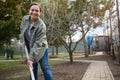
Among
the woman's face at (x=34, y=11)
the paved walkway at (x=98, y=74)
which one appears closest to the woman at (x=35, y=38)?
the woman's face at (x=34, y=11)

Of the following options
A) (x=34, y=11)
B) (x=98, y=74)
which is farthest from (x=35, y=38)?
(x=98, y=74)

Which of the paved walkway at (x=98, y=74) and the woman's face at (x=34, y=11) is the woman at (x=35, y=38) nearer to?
the woman's face at (x=34, y=11)

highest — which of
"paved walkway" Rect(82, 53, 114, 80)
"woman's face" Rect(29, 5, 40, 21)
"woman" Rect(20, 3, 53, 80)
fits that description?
"woman's face" Rect(29, 5, 40, 21)

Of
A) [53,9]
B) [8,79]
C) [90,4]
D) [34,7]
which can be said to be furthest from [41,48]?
[90,4]

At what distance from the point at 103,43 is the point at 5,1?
A: 53.1 feet

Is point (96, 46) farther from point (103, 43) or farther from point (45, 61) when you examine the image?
point (45, 61)

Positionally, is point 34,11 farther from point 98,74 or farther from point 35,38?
point 98,74

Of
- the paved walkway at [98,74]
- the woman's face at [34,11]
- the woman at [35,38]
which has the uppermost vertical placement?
the woman's face at [34,11]

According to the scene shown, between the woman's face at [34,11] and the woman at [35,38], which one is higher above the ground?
the woman's face at [34,11]

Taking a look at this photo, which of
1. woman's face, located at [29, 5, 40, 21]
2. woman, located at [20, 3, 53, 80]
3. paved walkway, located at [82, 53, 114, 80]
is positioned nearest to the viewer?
woman, located at [20, 3, 53, 80]

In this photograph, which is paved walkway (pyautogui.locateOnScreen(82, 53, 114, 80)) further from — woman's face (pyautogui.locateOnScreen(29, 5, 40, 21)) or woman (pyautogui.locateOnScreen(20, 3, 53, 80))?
woman's face (pyautogui.locateOnScreen(29, 5, 40, 21))

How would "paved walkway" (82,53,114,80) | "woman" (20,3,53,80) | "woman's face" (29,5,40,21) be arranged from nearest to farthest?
"woman" (20,3,53,80) < "woman's face" (29,5,40,21) < "paved walkway" (82,53,114,80)

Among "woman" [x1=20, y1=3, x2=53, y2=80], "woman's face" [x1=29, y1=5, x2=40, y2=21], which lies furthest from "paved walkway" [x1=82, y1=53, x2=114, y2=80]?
"woman's face" [x1=29, y1=5, x2=40, y2=21]

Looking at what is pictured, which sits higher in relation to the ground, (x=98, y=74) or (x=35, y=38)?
(x=35, y=38)
